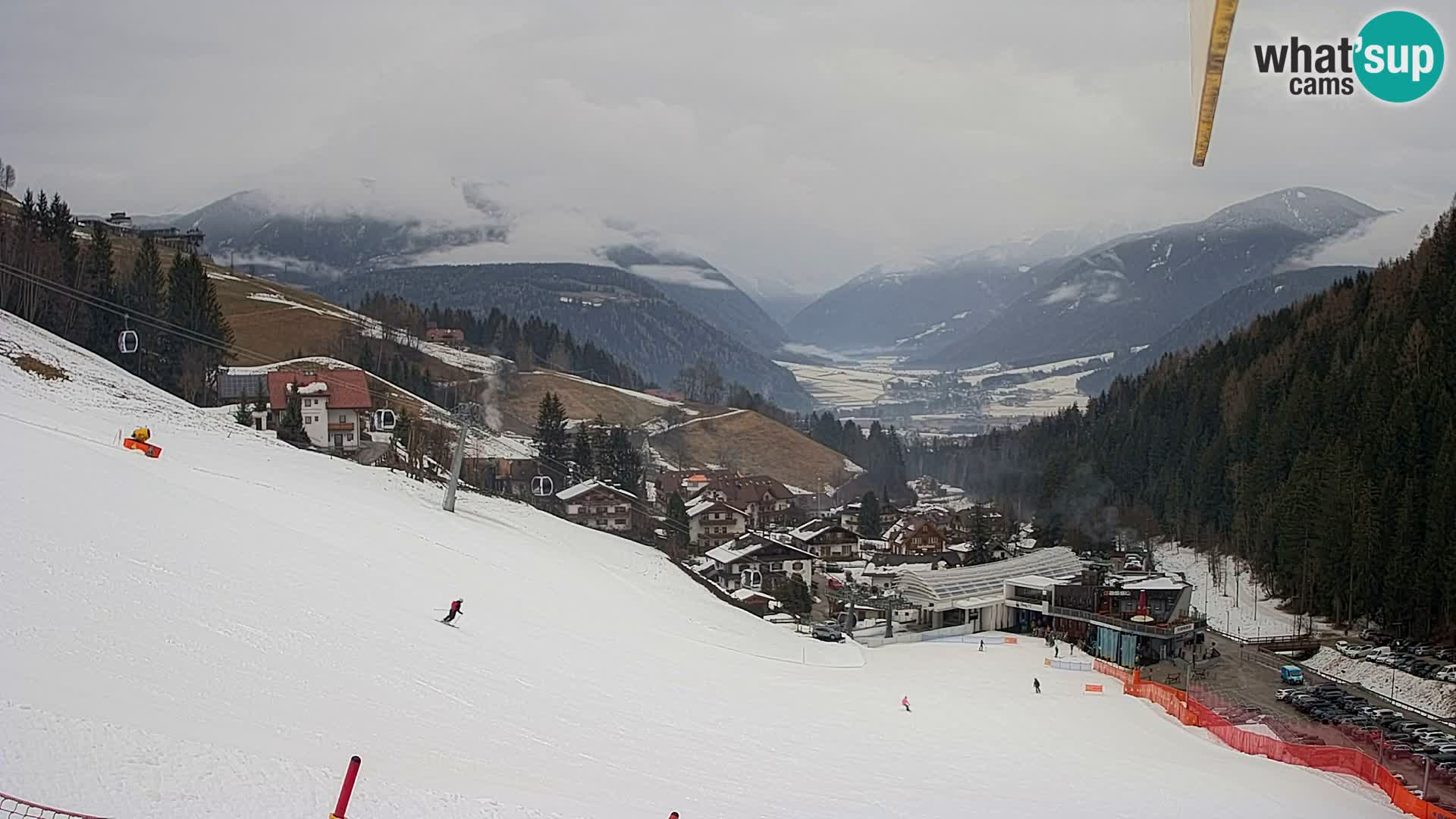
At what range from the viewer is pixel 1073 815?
1196 cm

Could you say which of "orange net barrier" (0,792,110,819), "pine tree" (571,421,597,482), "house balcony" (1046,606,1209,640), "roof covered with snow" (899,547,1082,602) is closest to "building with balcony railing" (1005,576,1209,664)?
"house balcony" (1046,606,1209,640)

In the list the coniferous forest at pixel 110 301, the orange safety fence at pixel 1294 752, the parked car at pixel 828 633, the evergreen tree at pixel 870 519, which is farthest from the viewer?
the evergreen tree at pixel 870 519

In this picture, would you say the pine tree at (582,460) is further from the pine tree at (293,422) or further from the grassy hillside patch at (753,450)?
the grassy hillside patch at (753,450)

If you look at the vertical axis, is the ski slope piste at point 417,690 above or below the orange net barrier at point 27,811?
below

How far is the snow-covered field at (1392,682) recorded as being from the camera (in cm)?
2409

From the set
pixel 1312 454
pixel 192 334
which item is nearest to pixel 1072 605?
pixel 1312 454

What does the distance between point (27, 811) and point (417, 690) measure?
5.26 m

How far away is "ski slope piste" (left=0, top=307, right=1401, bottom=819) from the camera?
798 cm

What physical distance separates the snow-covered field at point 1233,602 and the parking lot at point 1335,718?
5155 mm

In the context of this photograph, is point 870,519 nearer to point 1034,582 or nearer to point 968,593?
point 968,593

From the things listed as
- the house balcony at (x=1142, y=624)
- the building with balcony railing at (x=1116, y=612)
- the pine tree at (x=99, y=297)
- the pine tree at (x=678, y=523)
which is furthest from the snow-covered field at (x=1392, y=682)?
the pine tree at (x=99, y=297)

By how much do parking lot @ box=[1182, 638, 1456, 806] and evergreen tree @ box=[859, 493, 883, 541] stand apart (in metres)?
32.7

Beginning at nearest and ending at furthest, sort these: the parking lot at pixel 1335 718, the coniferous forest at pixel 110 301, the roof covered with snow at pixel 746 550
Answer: the parking lot at pixel 1335 718 → the coniferous forest at pixel 110 301 → the roof covered with snow at pixel 746 550

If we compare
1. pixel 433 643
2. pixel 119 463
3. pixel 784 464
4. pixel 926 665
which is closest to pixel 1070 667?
pixel 926 665
